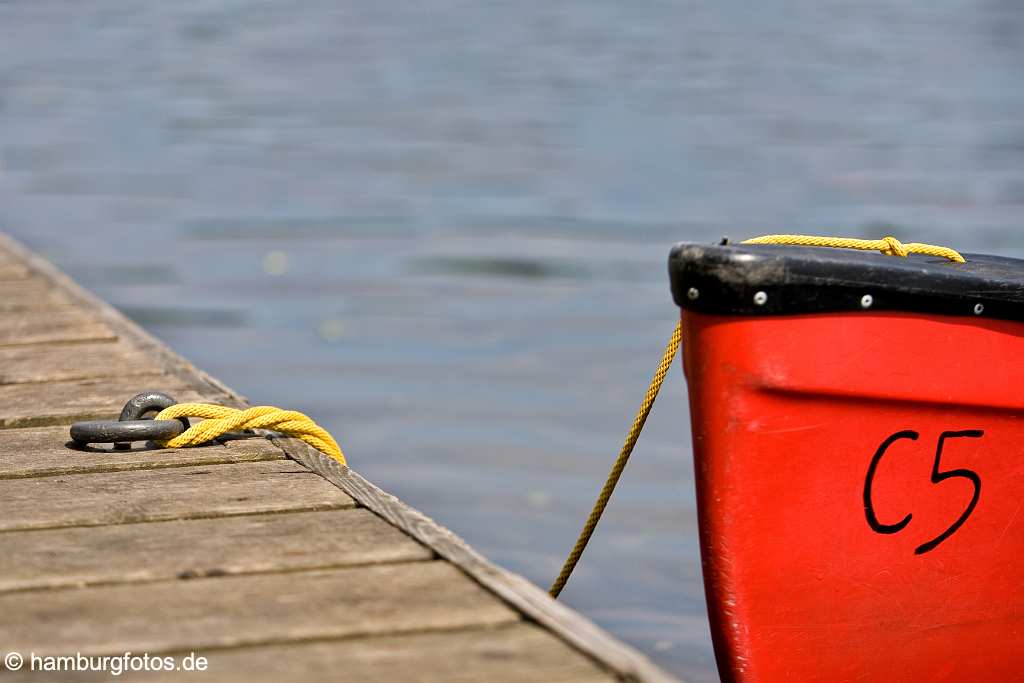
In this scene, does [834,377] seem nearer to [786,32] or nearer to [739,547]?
[739,547]

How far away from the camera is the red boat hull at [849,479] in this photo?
2.92m

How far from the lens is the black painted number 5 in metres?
3.03

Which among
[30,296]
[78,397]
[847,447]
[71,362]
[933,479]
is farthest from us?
[30,296]

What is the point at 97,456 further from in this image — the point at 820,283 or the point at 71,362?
the point at 820,283

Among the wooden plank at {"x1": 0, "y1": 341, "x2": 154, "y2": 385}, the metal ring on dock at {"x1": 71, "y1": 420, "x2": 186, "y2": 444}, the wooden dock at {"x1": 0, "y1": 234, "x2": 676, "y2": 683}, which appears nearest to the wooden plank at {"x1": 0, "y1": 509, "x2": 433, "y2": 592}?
the wooden dock at {"x1": 0, "y1": 234, "x2": 676, "y2": 683}

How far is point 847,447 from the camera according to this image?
2.99 metres

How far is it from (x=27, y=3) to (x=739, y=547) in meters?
34.3

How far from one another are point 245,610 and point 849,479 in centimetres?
128

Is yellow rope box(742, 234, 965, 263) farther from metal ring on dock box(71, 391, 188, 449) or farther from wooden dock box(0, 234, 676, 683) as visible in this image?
metal ring on dock box(71, 391, 188, 449)

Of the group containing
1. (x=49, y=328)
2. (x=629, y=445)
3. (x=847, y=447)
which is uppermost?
(x=847, y=447)

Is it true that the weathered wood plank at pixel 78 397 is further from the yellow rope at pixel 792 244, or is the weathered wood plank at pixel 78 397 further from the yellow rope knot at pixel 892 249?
the yellow rope knot at pixel 892 249

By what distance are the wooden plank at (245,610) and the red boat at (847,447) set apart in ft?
2.27

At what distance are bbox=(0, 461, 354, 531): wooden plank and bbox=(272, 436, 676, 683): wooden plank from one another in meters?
0.05

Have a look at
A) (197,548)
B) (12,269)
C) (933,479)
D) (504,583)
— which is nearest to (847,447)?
(933,479)
